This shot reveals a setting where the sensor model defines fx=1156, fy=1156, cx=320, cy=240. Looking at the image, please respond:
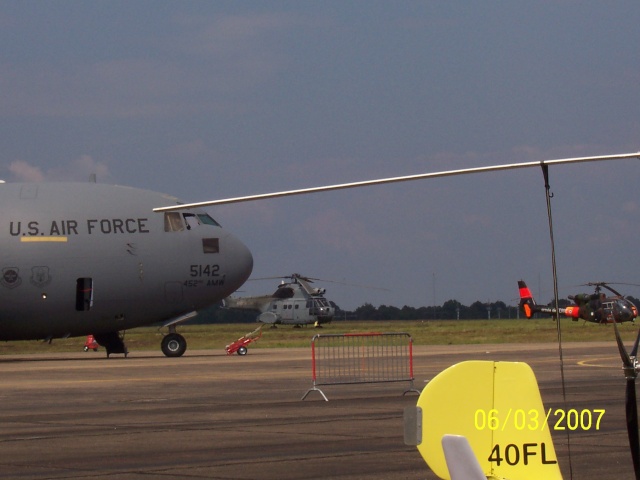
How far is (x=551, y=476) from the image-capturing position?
6043 millimetres

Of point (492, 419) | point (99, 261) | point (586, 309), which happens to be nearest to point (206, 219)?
point (99, 261)

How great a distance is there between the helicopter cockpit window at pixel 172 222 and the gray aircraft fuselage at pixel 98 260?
3cm

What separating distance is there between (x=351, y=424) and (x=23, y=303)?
18.6 m

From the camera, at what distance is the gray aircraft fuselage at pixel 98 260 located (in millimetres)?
31250

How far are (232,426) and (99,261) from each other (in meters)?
17.6

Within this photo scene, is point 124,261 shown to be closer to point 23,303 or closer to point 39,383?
point 23,303

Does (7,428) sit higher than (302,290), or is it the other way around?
(302,290)

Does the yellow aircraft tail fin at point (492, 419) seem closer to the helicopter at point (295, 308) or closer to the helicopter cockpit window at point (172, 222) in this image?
the helicopter cockpit window at point (172, 222)

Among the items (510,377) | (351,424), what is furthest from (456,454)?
(351,424)

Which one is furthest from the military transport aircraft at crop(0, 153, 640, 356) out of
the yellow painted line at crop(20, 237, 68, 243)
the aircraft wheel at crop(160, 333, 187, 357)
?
the aircraft wheel at crop(160, 333, 187, 357)

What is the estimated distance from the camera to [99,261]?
3161cm

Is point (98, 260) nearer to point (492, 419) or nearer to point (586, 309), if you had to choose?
point (492, 419)

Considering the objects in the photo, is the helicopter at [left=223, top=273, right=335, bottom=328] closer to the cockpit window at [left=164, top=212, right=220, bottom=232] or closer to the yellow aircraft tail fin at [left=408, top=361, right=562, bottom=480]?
the cockpit window at [left=164, top=212, right=220, bottom=232]

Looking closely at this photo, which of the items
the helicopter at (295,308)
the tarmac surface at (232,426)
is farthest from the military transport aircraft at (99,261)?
the helicopter at (295,308)
